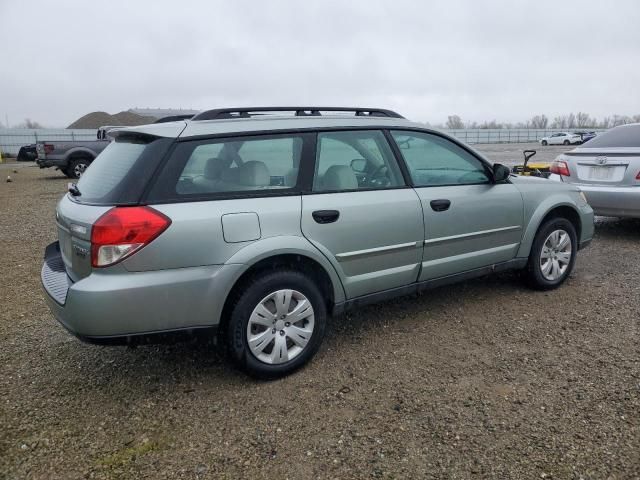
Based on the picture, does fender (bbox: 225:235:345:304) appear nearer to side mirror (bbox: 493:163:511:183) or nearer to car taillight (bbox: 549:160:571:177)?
side mirror (bbox: 493:163:511:183)

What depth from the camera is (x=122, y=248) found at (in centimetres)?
265

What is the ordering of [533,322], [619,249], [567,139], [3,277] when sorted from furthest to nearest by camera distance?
[567,139], [619,249], [3,277], [533,322]

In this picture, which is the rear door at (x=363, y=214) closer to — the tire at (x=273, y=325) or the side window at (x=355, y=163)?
the side window at (x=355, y=163)

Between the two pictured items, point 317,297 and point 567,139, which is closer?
point 317,297

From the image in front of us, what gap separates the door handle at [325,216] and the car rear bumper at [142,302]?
0.60 metres

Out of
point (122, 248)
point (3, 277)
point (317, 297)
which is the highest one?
point (122, 248)

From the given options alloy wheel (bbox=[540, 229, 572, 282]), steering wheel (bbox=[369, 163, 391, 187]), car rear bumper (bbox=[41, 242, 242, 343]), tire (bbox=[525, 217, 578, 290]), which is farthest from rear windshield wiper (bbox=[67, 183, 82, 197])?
alloy wheel (bbox=[540, 229, 572, 282])

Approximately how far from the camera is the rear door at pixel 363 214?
3.22m

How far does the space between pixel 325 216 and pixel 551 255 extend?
8.23 feet

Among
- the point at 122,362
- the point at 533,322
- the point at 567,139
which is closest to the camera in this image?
the point at 122,362

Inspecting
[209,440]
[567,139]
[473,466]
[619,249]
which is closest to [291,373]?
[209,440]

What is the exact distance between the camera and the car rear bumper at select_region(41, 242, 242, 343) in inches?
105

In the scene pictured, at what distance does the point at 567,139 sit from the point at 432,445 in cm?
5009

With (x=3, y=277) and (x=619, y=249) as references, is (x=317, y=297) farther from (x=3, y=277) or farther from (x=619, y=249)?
(x=619, y=249)
